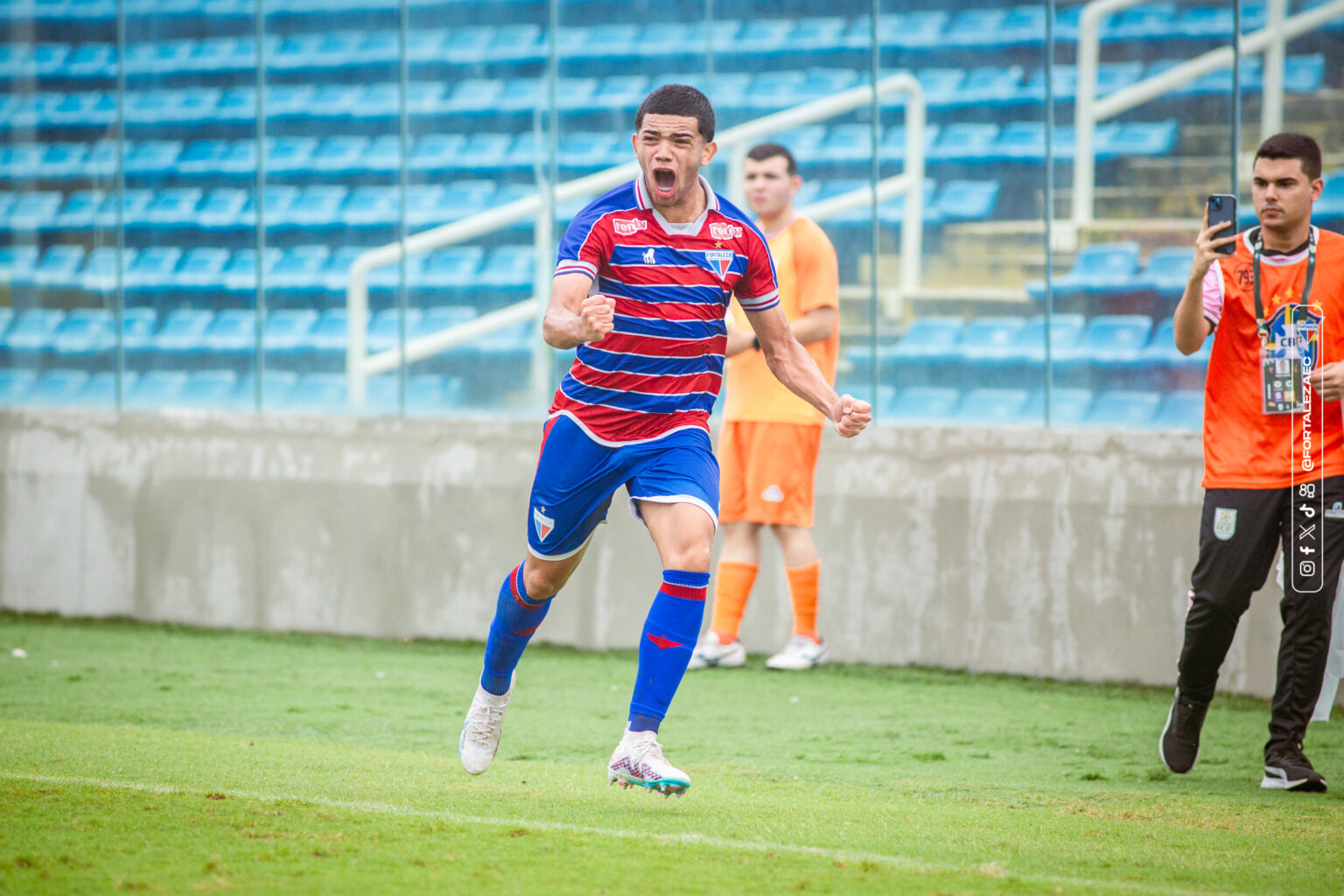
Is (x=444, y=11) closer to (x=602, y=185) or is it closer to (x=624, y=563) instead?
(x=602, y=185)

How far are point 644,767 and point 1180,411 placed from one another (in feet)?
15.2

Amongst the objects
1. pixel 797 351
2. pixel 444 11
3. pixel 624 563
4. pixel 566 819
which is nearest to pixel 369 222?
pixel 444 11

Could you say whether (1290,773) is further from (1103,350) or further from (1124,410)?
(1103,350)

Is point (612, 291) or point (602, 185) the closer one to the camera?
point (612, 291)

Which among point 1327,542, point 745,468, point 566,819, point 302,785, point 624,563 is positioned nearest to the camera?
point 566,819

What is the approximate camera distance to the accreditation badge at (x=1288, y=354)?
550 centimetres

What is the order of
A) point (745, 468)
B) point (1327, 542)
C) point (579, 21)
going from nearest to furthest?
point (1327, 542) → point (745, 468) → point (579, 21)

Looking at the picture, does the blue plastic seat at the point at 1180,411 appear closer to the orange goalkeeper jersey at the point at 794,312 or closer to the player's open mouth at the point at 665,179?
the orange goalkeeper jersey at the point at 794,312

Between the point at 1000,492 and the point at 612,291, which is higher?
the point at 612,291

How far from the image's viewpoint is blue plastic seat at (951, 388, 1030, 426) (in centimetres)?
855

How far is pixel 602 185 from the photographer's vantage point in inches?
393

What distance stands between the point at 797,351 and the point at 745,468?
309 centimetres

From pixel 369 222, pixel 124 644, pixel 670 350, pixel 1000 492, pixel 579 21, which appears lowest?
pixel 124 644

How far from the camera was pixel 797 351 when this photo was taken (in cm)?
511
